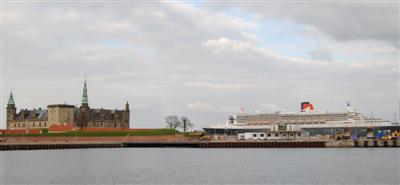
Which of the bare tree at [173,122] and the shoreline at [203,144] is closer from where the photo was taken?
the shoreline at [203,144]

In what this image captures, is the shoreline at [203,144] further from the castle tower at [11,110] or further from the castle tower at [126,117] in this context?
the castle tower at [11,110]

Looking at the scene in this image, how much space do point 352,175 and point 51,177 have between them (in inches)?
845

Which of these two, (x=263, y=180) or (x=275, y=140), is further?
(x=275, y=140)

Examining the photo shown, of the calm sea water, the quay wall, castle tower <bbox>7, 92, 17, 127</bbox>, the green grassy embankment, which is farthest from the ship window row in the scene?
the calm sea water

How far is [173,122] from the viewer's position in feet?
495

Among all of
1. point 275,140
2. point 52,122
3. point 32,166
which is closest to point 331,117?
point 275,140

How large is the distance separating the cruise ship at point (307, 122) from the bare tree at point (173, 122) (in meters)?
18.9

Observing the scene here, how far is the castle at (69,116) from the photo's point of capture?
133 meters

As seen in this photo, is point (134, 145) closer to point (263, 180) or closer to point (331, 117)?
point (331, 117)

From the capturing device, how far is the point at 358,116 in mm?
122438

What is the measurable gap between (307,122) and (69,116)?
49243 millimetres

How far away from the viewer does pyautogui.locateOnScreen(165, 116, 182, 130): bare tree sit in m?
149

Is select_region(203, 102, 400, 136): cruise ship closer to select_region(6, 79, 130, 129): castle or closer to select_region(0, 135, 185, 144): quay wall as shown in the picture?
select_region(0, 135, 185, 144): quay wall

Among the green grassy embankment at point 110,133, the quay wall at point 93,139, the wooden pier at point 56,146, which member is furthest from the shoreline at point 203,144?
the green grassy embankment at point 110,133
